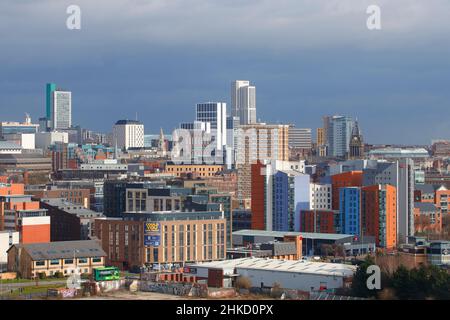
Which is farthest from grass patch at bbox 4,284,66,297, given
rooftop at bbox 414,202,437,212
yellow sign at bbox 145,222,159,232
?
rooftop at bbox 414,202,437,212

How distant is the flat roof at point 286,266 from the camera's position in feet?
72.2

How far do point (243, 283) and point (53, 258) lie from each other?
4.59 meters

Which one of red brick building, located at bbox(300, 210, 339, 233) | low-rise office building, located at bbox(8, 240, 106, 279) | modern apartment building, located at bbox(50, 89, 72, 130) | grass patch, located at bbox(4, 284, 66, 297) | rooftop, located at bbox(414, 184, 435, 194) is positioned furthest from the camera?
modern apartment building, located at bbox(50, 89, 72, 130)

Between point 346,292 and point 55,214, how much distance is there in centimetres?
1164

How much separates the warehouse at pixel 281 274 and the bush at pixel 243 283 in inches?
4.2

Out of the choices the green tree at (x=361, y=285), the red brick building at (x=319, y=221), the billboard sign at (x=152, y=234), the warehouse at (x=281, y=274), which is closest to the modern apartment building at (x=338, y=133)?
the red brick building at (x=319, y=221)

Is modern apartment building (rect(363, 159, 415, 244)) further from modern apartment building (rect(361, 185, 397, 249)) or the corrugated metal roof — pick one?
the corrugated metal roof

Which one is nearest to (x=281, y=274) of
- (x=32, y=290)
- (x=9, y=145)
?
(x=32, y=290)

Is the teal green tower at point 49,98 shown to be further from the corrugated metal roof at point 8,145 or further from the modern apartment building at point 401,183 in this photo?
the modern apartment building at point 401,183

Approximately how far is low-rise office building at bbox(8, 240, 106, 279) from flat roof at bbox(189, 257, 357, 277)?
2.26 meters

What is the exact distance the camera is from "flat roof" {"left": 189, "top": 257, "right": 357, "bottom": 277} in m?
22.0

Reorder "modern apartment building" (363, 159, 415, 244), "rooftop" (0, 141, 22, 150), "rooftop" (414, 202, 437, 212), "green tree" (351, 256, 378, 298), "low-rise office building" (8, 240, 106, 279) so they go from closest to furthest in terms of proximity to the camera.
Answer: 1. "green tree" (351, 256, 378, 298)
2. "low-rise office building" (8, 240, 106, 279)
3. "modern apartment building" (363, 159, 415, 244)
4. "rooftop" (414, 202, 437, 212)
5. "rooftop" (0, 141, 22, 150)

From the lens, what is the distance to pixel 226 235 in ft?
93.6

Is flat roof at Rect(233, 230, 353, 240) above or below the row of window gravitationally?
above
